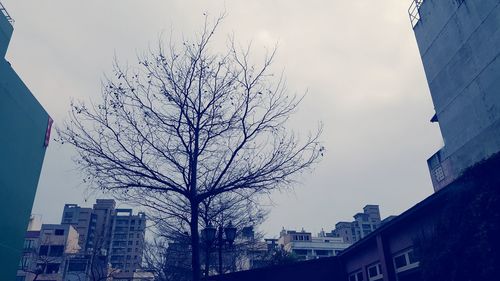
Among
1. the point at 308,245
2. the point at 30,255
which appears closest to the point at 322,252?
the point at 308,245

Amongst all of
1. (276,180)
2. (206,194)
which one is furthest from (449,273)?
(206,194)

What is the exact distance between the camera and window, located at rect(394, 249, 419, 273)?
11793mm

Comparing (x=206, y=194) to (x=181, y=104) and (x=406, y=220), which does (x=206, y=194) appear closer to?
(x=181, y=104)

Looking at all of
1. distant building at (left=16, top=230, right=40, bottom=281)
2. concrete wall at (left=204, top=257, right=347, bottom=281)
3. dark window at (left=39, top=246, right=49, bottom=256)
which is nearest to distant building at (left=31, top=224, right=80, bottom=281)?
dark window at (left=39, top=246, right=49, bottom=256)

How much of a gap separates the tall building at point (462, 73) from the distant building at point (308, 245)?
5478 cm

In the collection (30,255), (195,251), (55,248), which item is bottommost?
(195,251)

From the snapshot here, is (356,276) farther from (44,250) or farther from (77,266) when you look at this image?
(44,250)

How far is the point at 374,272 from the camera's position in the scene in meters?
14.5

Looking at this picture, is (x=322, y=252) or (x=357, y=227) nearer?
(x=322, y=252)

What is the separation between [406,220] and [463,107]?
10297 mm

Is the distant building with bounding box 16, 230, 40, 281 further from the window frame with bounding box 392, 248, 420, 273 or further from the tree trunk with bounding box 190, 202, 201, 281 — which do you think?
the window frame with bounding box 392, 248, 420, 273

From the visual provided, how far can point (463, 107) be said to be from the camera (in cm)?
1914

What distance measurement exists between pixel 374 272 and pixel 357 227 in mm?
87416

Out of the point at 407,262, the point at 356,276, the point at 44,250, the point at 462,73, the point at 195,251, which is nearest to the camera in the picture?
the point at 195,251
